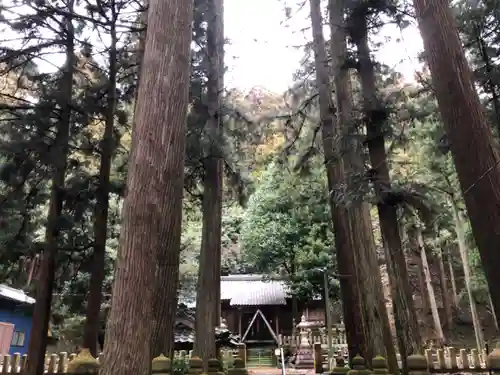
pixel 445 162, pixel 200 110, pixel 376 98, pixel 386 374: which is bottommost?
pixel 386 374

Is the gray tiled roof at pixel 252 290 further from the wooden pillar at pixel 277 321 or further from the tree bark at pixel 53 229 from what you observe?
the tree bark at pixel 53 229

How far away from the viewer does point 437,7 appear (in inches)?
185

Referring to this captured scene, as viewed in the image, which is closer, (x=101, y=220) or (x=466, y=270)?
(x=101, y=220)

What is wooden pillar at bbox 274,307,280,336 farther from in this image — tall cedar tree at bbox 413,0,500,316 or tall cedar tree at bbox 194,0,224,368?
tall cedar tree at bbox 413,0,500,316

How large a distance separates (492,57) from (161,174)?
7.40 metres

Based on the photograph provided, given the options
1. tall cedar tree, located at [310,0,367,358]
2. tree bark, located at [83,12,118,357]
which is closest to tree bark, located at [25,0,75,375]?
tree bark, located at [83,12,118,357]

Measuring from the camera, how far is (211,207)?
8.20m

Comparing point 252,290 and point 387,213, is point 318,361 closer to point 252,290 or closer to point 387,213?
point 252,290

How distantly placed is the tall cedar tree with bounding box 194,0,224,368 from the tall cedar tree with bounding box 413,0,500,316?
4.23 m

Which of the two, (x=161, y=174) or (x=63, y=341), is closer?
(x=161, y=174)

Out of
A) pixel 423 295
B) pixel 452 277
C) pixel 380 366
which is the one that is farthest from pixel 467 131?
pixel 452 277

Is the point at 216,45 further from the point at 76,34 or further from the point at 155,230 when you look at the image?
the point at 155,230

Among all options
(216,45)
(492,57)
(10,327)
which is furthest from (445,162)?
(10,327)

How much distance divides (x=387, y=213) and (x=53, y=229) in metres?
5.51
